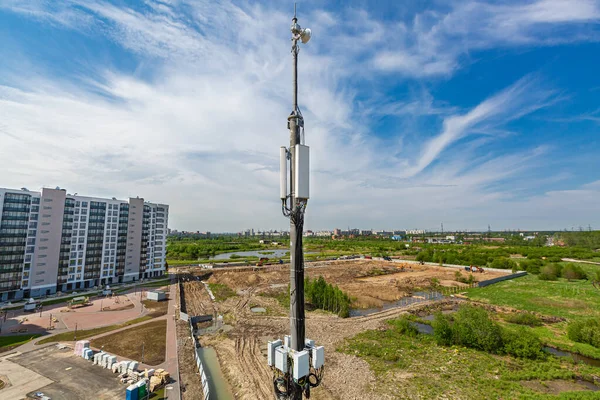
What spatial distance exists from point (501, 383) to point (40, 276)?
62081 millimetres

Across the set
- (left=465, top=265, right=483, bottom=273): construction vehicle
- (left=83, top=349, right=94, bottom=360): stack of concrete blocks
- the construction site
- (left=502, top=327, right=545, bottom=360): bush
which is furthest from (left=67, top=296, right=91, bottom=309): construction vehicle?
(left=465, top=265, right=483, bottom=273): construction vehicle

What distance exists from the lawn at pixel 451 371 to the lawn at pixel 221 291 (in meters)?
25.8

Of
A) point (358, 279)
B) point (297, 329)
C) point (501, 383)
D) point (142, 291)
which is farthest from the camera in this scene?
point (358, 279)

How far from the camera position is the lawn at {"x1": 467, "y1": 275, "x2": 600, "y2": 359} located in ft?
97.5

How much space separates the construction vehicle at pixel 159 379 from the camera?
18.6m

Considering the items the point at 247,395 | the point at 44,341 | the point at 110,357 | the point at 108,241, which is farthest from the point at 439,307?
the point at 108,241

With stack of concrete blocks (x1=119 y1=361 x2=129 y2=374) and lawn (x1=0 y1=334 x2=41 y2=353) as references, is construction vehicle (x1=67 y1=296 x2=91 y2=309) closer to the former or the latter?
lawn (x1=0 y1=334 x2=41 y2=353)

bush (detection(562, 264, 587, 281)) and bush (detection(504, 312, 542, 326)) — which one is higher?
bush (detection(562, 264, 587, 281))

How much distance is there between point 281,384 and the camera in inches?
260

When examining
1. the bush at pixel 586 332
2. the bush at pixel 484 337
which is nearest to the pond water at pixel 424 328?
the bush at pixel 484 337

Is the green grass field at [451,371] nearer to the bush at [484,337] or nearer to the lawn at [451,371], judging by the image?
the lawn at [451,371]

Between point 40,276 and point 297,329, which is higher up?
point 297,329

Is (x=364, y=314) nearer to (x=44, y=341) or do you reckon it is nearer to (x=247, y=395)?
(x=247, y=395)

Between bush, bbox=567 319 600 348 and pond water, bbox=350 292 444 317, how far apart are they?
1916 cm
